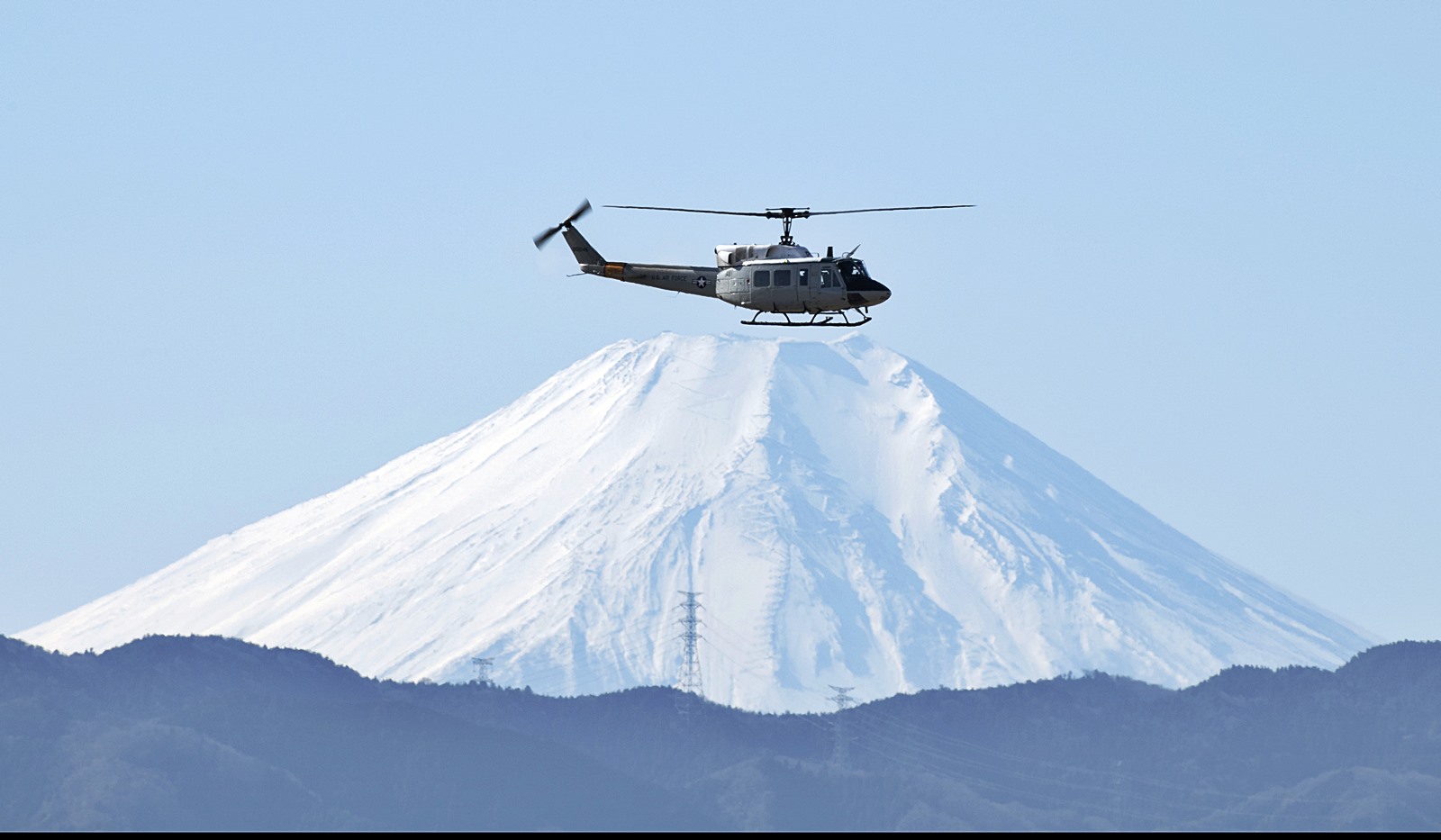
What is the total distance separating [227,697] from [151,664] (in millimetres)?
8728

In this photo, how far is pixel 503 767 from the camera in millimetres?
176750

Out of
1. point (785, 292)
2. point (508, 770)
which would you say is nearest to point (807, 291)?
point (785, 292)

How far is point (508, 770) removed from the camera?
17638 cm

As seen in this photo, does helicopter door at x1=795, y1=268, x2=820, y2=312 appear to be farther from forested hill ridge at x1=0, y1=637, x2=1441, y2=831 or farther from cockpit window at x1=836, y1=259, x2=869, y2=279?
forested hill ridge at x1=0, y1=637, x2=1441, y2=831

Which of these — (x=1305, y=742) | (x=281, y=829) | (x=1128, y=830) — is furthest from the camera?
(x=1305, y=742)

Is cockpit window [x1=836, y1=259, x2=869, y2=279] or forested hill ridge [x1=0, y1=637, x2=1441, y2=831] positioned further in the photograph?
forested hill ridge [x1=0, y1=637, x2=1441, y2=831]

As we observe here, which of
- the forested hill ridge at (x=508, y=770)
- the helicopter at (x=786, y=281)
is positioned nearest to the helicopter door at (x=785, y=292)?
the helicopter at (x=786, y=281)

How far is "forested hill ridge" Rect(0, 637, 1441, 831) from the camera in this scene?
16062 centimetres

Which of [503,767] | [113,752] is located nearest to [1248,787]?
[503,767]

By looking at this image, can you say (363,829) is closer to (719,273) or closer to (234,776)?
(234,776)

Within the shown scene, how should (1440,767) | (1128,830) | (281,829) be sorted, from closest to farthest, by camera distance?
(281,829) < (1128,830) < (1440,767)

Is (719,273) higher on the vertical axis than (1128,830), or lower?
higher

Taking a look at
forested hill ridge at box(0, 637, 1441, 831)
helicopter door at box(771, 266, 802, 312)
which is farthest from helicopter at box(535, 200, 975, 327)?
forested hill ridge at box(0, 637, 1441, 831)

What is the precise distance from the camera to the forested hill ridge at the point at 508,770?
6324 inches
